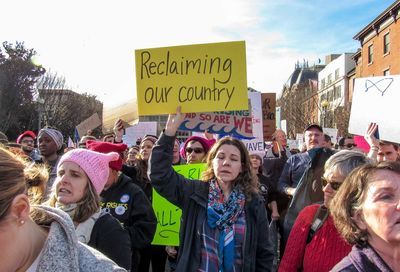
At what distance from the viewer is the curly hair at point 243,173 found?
3660 millimetres

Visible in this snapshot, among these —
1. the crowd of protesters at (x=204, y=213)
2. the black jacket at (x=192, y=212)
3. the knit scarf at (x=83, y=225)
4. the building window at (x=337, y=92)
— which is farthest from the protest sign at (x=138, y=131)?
the building window at (x=337, y=92)

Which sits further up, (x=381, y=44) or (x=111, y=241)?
(x=381, y=44)

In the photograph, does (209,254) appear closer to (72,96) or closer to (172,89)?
(172,89)

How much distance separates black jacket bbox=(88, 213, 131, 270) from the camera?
9.06ft

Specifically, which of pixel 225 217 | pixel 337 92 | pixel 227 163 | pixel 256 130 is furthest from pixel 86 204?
pixel 337 92

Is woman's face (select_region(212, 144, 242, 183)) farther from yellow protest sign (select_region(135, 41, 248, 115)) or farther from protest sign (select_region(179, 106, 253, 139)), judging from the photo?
protest sign (select_region(179, 106, 253, 139))

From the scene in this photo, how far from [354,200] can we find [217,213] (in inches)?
51.6

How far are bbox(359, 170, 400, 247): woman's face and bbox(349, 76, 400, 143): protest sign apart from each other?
2044 mm

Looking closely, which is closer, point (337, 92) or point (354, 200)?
point (354, 200)

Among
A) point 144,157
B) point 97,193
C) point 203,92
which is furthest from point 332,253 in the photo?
point 144,157

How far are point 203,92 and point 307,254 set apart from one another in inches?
70.4

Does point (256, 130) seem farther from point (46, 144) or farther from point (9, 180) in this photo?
point (9, 180)

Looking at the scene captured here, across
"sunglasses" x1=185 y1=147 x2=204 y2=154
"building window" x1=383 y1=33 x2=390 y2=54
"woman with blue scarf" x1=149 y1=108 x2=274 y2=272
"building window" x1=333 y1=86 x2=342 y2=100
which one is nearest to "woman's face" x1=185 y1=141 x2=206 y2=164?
"sunglasses" x1=185 y1=147 x2=204 y2=154

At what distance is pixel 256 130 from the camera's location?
7609mm
